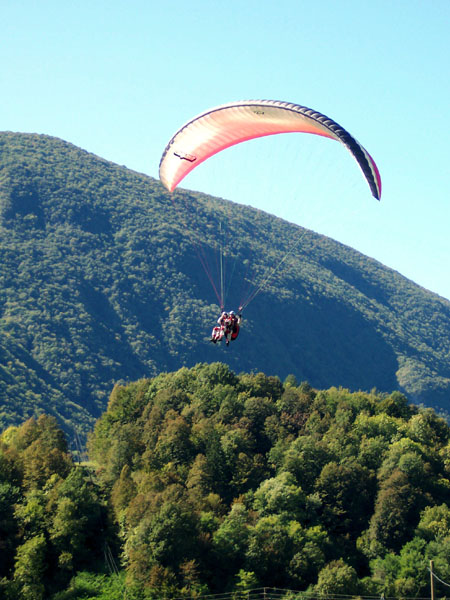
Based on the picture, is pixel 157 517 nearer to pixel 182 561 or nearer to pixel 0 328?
pixel 182 561

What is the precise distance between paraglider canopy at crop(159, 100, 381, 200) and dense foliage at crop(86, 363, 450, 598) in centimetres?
2448

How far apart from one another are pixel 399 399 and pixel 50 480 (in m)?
38.0

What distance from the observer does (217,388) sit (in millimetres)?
82062

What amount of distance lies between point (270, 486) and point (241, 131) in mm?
34263

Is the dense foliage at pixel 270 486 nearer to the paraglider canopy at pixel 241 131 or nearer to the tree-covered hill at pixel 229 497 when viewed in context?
the tree-covered hill at pixel 229 497

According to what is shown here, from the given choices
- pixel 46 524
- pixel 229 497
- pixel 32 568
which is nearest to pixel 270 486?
pixel 229 497

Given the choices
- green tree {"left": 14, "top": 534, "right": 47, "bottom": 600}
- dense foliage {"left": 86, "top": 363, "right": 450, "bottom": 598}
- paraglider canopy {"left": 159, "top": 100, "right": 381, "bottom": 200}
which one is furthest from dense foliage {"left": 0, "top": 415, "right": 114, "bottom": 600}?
paraglider canopy {"left": 159, "top": 100, "right": 381, "bottom": 200}

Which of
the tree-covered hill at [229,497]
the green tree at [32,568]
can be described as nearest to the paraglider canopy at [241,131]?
the tree-covered hill at [229,497]

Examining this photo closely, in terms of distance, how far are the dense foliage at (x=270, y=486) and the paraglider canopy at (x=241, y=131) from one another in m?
24.5

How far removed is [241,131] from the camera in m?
39.6

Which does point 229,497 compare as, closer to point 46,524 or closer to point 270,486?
point 270,486

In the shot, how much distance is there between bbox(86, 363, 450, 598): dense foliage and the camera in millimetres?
55938

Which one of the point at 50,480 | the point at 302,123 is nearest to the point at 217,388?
the point at 50,480

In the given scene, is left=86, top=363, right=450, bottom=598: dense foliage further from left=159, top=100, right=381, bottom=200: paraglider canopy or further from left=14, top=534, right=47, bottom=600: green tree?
Result: left=159, top=100, right=381, bottom=200: paraglider canopy
